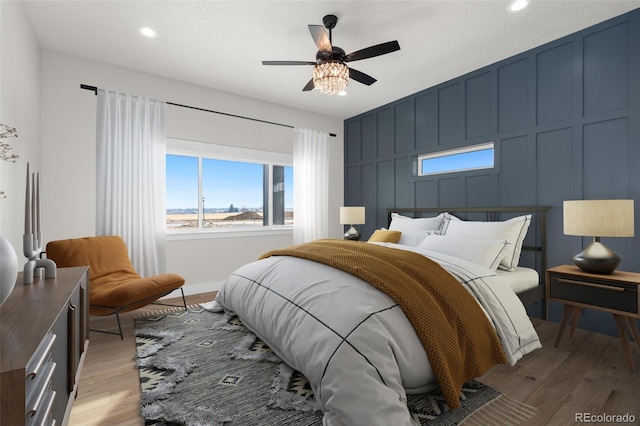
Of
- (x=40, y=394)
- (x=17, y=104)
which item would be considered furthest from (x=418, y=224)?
(x=17, y=104)

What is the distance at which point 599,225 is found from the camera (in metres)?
2.29

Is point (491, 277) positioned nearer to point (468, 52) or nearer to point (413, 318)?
point (413, 318)

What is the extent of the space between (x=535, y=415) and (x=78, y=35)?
452 centimetres

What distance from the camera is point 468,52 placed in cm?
322

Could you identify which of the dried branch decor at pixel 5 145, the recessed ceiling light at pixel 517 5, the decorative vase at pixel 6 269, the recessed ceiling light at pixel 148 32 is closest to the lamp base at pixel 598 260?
the recessed ceiling light at pixel 517 5

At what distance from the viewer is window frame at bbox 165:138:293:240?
3982 millimetres

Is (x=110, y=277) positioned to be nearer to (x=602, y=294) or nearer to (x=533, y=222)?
(x=602, y=294)

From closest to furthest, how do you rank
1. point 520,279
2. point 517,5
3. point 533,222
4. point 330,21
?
point 517,5 → point 330,21 → point 520,279 → point 533,222

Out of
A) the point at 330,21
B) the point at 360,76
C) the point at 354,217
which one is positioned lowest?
the point at 354,217

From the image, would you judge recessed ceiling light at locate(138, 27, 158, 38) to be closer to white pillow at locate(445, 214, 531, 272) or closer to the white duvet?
the white duvet

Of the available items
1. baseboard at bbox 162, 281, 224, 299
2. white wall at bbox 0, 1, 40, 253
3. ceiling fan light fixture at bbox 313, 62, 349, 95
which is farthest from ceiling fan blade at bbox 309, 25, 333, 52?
baseboard at bbox 162, 281, 224, 299

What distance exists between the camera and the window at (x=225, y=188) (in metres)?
4.14

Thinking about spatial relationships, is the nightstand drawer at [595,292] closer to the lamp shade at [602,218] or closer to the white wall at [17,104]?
the lamp shade at [602,218]

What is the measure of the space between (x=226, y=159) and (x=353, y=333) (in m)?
3.53
